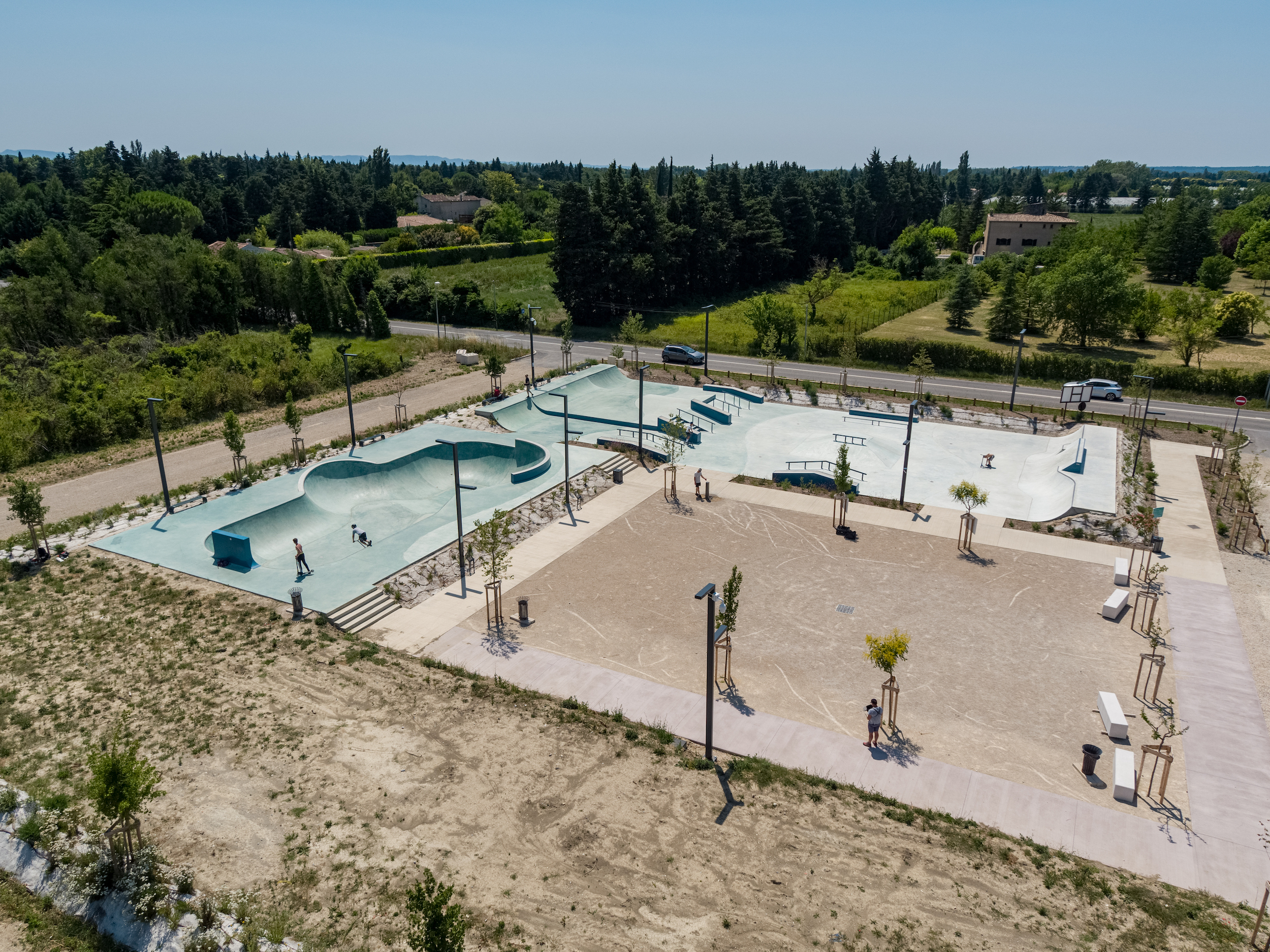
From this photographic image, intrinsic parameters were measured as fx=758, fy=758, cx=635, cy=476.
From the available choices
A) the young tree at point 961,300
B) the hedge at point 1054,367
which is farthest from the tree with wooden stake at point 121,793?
the young tree at point 961,300

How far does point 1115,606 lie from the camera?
20.6m

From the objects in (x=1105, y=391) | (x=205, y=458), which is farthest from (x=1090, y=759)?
(x=1105, y=391)

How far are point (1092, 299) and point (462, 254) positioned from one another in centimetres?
6783

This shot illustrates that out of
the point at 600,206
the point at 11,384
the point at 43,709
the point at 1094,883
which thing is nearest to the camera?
the point at 1094,883

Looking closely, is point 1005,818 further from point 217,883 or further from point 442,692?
point 217,883

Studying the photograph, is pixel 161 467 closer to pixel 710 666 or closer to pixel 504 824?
pixel 504 824

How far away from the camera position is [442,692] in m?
17.6

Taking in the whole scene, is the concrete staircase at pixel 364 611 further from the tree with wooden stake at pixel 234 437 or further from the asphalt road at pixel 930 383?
the asphalt road at pixel 930 383

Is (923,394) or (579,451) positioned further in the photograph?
(923,394)

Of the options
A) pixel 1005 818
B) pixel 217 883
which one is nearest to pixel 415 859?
pixel 217 883

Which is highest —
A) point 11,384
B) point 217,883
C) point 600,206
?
point 600,206

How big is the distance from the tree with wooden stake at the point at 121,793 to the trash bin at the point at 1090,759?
17.0 metres

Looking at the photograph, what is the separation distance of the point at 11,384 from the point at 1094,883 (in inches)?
1822

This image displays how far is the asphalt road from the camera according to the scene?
39.7 meters
